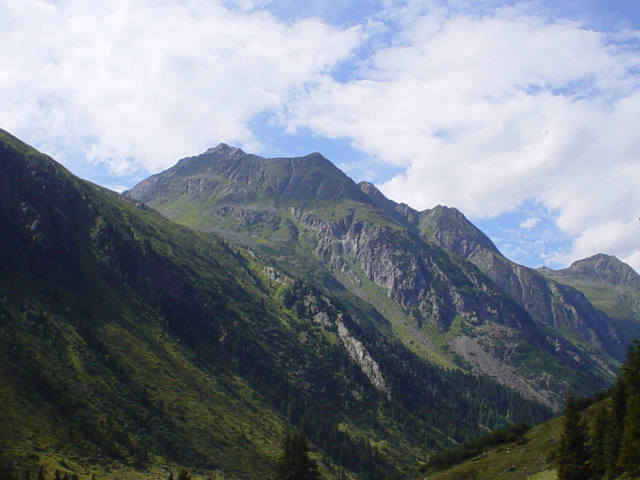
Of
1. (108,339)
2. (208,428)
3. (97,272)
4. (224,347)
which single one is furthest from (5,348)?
(224,347)

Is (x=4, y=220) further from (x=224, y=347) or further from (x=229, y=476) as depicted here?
(x=229, y=476)

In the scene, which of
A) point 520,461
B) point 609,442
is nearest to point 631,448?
point 609,442

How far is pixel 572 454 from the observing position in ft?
136

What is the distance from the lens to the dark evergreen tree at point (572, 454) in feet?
134

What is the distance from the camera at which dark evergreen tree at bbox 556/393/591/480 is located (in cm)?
4084

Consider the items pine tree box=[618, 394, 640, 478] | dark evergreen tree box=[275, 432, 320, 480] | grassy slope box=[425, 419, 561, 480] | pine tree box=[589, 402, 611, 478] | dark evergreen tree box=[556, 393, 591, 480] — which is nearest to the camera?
pine tree box=[618, 394, 640, 478]

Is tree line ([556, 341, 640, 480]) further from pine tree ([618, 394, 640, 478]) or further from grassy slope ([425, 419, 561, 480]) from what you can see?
grassy slope ([425, 419, 561, 480])

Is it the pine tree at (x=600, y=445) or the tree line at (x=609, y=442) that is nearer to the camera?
the tree line at (x=609, y=442)

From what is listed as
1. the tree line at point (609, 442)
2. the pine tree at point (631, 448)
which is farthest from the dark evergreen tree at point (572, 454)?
the pine tree at point (631, 448)

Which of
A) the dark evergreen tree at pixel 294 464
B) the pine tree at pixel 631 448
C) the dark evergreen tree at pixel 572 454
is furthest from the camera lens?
the dark evergreen tree at pixel 294 464

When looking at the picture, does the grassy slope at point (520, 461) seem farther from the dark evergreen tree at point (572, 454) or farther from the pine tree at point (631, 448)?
the pine tree at point (631, 448)

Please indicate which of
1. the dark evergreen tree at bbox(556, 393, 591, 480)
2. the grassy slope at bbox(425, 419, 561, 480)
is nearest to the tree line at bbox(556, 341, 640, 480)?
the dark evergreen tree at bbox(556, 393, 591, 480)

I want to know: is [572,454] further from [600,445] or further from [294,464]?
[294,464]

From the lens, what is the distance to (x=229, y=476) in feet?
393
